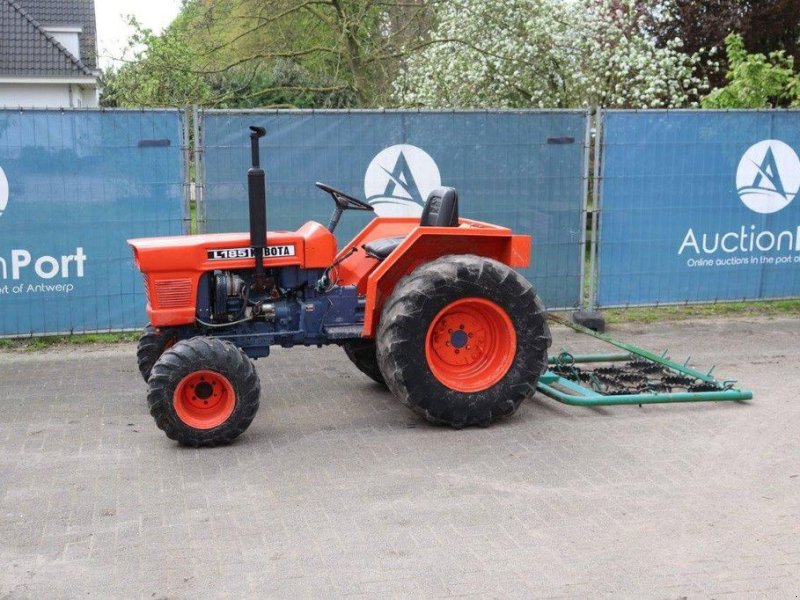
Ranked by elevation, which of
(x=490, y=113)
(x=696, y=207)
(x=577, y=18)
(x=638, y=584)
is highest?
(x=577, y=18)

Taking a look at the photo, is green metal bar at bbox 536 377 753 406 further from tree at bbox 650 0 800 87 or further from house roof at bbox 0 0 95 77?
house roof at bbox 0 0 95 77

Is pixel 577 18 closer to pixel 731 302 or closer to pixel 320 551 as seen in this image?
pixel 731 302

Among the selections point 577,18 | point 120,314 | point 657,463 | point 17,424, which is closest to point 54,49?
point 577,18

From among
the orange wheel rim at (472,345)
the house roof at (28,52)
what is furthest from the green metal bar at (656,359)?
the house roof at (28,52)

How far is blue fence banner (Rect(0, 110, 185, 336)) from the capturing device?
9328mm

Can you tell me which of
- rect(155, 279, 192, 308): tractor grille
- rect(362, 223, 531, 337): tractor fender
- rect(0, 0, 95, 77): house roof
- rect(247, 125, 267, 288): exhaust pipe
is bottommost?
rect(155, 279, 192, 308): tractor grille

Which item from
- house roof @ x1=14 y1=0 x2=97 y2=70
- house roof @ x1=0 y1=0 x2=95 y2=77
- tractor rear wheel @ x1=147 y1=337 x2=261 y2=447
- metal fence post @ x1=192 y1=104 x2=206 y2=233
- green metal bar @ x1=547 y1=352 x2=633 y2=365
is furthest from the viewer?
house roof @ x1=14 y1=0 x2=97 y2=70

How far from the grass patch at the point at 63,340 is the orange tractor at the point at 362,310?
2.73m

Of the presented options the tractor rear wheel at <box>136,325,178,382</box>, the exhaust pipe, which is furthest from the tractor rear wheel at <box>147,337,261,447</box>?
the tractor rear wheel at <box>136,325,178,382</box>

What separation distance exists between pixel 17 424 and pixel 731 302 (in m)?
7.74

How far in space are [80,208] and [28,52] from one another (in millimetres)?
24217

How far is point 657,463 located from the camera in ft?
20.6

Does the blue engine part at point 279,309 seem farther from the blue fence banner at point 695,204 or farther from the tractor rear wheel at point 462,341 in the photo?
the blue fence banner at point 695,204

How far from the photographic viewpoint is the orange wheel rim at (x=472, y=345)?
702cm
